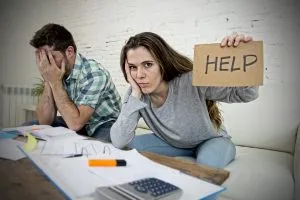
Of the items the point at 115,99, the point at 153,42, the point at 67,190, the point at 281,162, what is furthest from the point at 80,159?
the point at 281,162

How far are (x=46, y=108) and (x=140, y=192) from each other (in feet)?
2.31

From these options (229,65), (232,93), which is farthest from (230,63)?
(232,93)

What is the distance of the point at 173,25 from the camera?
2.73 ft

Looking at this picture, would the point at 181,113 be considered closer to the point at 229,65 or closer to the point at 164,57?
the point at 164,57

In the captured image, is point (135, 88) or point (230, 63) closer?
point (230, 63)

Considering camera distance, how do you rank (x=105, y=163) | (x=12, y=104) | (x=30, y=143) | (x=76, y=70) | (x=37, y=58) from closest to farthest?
(x=105, y=163)
(x=30, y=143)
(x=12, y=104)
(x=37, y=58)
(x=76, y=70)

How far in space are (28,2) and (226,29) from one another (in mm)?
591

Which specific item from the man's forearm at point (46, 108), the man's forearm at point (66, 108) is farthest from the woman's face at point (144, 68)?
the man's forearm at point (46, 108)

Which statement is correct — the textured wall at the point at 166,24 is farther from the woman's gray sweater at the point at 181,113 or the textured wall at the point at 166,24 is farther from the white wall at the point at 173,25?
the woman's gray sweater at the point at 181,113

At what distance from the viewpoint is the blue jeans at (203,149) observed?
2.03ft

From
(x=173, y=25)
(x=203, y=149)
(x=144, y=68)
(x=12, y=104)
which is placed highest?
(x=173, y=25)

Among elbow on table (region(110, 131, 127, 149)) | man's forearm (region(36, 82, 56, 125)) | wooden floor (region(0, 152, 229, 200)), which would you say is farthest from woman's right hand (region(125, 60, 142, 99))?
man's forearm (region(36, 82, 56, 125))

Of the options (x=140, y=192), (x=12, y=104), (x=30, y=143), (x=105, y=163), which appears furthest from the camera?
(x=12, y=104)

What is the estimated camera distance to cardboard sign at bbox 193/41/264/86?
42cm
